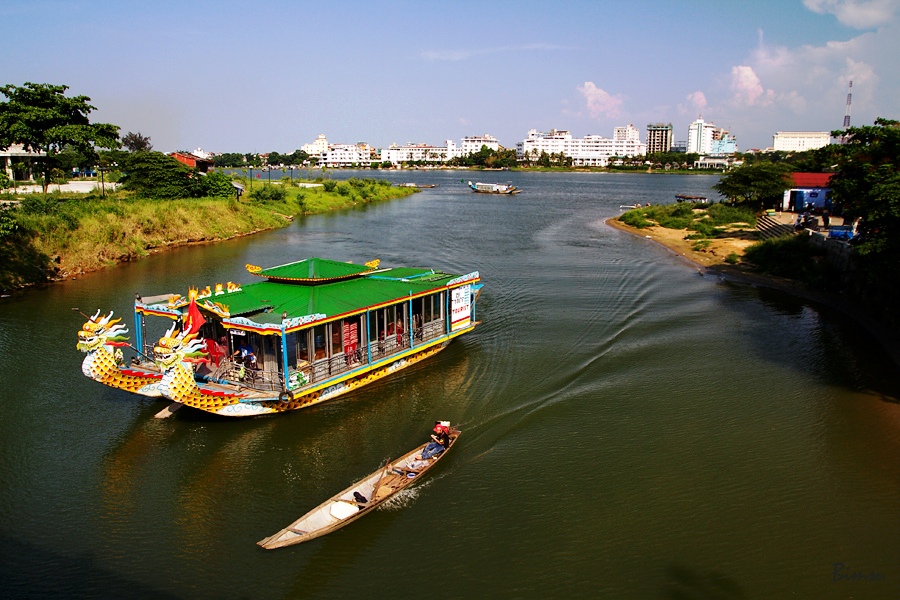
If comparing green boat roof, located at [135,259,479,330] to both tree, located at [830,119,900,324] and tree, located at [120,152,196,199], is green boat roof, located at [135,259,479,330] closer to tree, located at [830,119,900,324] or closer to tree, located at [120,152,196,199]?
tree, located at [830,119,900,324]

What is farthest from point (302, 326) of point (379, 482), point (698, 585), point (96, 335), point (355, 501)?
point (698, 585)

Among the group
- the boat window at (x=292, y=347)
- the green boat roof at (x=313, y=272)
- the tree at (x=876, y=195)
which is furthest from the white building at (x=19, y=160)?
the tree at (x=876, y=195)

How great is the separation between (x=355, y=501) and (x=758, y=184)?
1928 inches

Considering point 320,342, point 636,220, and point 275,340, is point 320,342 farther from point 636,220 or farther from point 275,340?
point 636,220

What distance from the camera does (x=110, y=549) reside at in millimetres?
11875

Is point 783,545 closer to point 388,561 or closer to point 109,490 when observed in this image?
point 388,561

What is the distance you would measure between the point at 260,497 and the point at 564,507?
6173 millimetres

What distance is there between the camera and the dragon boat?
15.5 m

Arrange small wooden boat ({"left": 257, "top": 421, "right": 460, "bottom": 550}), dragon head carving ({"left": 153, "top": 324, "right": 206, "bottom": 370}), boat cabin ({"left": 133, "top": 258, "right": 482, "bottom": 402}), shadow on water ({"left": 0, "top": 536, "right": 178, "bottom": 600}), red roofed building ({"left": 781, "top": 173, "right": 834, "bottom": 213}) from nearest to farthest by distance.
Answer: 1. shadow on water ({"left": 0, "top": 536, "right": 178, "bottom": 600})
2. small wooden boat ({"left": 257, "top": 421, "right": 460, "bottom": 550})
3. dragon head carving ({"left": 153, "top": 324, "right": 206, "bottom": 370})
4. boat cabin ({"left": 133, "top": 258, "right": 482, "bottom": 402})
5. red roofed building ({"left": 781, "top": 173, "right": 834, "bottom": 213})

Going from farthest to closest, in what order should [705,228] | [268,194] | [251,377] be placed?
[268,194] < [705,228] < [251,377]

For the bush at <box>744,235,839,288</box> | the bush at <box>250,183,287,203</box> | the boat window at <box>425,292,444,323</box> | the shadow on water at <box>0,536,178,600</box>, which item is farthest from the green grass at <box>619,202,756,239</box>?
the shadow on water at <box>0,536,178,600</box>

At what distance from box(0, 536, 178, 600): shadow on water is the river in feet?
0.12

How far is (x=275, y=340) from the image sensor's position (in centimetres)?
1666

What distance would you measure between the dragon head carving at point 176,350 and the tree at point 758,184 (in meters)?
48.3
